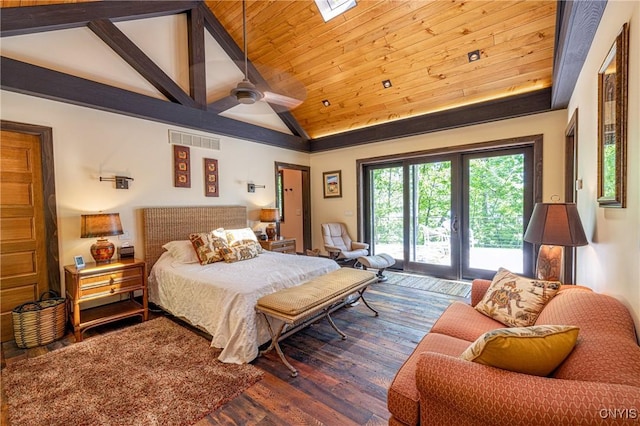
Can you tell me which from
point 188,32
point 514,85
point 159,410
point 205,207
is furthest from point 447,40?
point 159,410

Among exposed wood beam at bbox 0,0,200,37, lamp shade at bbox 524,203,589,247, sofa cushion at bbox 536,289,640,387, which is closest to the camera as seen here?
sofa cushion at bbox 536,289,640,387

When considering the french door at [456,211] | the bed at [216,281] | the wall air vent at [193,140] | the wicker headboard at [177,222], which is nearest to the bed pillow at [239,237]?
the bed at [216,281]

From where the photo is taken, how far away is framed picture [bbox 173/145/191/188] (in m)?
4.05

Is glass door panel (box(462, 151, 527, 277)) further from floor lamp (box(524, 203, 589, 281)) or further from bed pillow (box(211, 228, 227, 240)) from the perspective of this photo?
bed pillow (box(211, 228, 227, 240))

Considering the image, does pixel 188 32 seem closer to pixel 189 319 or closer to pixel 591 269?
pixel 189 319

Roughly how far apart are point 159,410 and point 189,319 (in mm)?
1180

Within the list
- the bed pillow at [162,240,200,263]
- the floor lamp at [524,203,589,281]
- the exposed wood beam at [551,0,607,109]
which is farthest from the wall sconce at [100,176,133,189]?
the exposed wood beam at [551,0,607,109]

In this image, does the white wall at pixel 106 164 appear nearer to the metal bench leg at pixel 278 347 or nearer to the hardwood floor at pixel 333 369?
the hardwood floor at pixel 333 369

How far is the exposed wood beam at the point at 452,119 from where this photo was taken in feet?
12.2

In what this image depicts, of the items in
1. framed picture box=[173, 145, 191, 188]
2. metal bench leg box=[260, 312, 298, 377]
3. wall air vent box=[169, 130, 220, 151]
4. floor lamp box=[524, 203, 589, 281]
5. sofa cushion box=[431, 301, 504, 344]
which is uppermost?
wall air vent box=[169, 130, 220, 151]

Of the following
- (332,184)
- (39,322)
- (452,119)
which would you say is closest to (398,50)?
(452,119)

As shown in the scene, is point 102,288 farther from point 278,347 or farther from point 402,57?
point 402,57

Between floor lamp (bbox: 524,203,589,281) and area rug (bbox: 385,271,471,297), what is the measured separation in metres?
1.63

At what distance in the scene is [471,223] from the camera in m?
4.52
